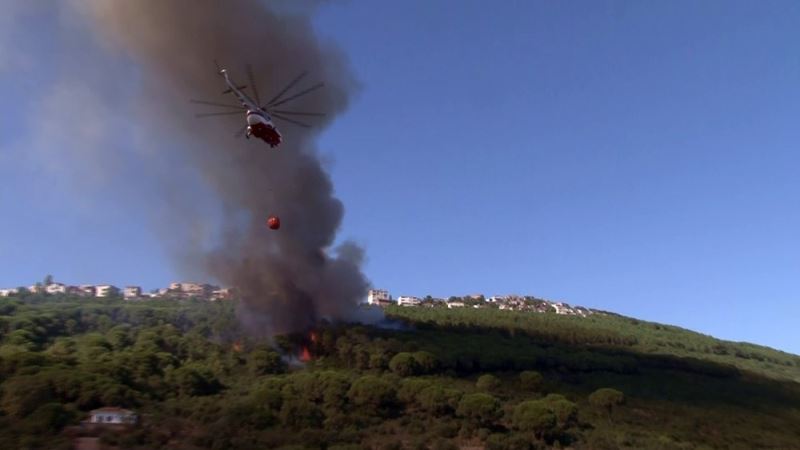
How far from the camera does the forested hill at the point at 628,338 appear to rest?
110m

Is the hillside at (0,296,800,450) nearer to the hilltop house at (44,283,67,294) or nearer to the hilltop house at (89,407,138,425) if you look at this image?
the hilltop house at (89,407,138,425)

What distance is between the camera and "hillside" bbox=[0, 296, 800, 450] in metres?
46.4

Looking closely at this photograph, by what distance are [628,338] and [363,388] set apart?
241 feet

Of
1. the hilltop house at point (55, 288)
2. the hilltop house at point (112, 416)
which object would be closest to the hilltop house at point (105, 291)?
the hilltop house at point (55, 288)

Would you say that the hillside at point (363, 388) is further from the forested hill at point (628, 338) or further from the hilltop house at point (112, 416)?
the forested hill at point (628, 338)

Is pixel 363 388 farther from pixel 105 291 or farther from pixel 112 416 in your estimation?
pixel 105 291

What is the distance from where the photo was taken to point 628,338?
390 ft

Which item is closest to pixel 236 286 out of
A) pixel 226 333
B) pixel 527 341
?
pixel 226 333

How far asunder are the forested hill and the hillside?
207cm

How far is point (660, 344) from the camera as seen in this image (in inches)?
4887

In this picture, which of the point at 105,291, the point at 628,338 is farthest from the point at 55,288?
the point at 628,338

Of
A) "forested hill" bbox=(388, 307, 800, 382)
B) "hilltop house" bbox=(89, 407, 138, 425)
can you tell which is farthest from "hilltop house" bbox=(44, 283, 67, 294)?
"hilltop house" bbox=(89, 407, 138, 425)

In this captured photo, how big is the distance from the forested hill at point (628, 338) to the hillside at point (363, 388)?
81.6 inches

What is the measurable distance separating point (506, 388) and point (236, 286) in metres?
36.9
